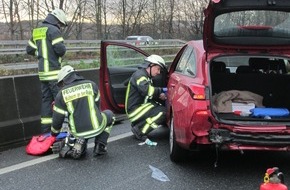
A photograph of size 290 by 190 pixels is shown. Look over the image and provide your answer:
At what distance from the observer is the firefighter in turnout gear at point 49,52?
6965mm

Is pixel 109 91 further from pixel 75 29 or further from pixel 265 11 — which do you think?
pixel 75 29

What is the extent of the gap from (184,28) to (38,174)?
41.7m

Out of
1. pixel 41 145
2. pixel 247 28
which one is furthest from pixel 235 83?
pixel 41 145

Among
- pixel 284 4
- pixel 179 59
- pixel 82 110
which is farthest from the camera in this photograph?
pixel 179 59

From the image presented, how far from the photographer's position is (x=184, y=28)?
150ft

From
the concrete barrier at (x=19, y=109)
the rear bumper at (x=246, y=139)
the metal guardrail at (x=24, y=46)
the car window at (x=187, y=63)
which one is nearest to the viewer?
the rear bumper at (x=246, y=139)

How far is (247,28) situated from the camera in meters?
5.39

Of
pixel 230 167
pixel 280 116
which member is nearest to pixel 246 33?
pixel 280 116

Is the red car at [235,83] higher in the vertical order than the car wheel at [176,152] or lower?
higher

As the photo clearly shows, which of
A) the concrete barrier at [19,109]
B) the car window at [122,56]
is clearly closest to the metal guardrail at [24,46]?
the car window at [122,56]

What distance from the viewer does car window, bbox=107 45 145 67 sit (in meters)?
7.71

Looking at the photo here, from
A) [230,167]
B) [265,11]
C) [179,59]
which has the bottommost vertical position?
[230,167]

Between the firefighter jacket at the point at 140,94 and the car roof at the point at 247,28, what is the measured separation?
168 centimetres

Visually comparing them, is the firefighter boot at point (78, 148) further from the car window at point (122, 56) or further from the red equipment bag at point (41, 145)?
the car window at point (122, 56)
